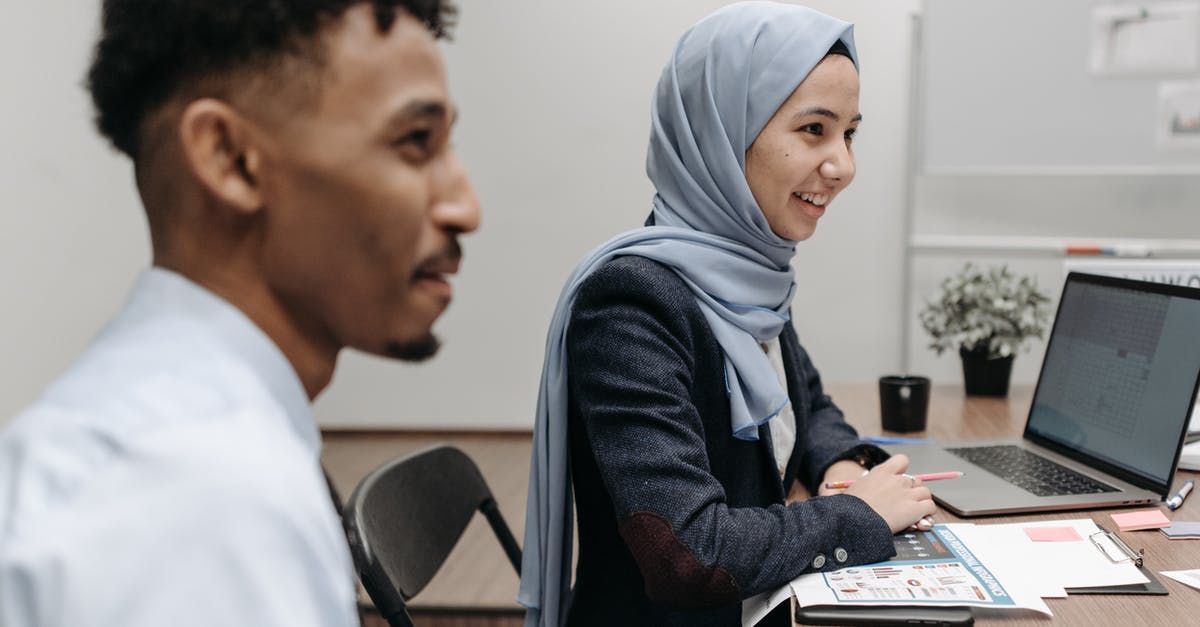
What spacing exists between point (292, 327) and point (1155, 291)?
1.12m

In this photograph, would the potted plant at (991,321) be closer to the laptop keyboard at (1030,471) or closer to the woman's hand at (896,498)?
the laptop keyboard at (1030,471)

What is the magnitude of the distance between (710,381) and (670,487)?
19cm

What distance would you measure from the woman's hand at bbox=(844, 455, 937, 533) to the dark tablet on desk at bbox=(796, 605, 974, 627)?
0.59 ft

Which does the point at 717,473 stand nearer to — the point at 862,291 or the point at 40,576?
the point at 40,576

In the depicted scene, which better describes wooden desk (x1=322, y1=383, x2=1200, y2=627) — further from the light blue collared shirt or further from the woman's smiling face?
the light blue collared shirt

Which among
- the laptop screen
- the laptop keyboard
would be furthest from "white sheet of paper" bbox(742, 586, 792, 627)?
the laptop screen

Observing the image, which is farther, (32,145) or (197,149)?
(32,145)

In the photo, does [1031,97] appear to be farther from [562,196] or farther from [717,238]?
[717,238]

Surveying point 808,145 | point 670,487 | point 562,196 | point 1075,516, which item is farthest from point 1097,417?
point 562,196

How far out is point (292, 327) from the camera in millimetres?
667

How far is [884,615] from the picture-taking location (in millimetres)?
908

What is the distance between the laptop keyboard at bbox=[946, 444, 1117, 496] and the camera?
127 centimetres

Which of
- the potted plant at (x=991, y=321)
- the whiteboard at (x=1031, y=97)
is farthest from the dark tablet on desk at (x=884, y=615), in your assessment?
the whiteboard at (x=1031, y=97)

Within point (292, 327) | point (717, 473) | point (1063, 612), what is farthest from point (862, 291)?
point (292, 327)
